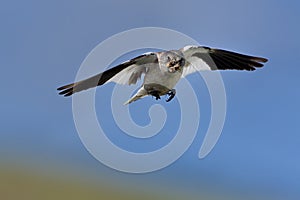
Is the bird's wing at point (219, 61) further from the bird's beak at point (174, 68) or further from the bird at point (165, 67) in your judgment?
the bird's beak at point (174, 68)

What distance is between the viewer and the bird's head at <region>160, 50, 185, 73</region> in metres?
6.98

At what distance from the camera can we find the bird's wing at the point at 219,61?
794 centimetres

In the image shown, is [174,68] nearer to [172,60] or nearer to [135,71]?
[172,60]

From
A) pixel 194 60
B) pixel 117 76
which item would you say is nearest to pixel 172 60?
pixel 194 60

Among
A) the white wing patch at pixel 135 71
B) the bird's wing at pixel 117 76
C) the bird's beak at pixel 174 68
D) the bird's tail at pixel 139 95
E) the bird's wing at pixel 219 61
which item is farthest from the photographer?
the bird's wing at pixel 219 61

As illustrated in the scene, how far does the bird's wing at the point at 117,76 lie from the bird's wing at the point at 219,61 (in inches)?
20.7

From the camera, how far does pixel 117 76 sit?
809cm

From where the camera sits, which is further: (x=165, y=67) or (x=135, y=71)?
(x=135, y=71)

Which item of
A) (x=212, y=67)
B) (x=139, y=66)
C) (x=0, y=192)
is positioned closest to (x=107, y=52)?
(x=139, y=66)

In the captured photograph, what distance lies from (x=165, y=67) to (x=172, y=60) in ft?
0.31

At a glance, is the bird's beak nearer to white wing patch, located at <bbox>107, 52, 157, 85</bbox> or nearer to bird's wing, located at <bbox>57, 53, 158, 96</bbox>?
white wing patch, located at <bbox>107, 52, 157, 85</bbox>

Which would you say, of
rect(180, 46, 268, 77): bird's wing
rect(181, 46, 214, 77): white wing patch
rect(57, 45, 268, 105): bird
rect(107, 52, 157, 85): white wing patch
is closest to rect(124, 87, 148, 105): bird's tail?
rect(57, 45, 268, 105): bird

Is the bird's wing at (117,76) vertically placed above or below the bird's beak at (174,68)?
above

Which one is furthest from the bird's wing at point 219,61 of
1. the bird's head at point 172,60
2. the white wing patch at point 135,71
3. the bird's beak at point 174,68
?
the bird's beak at point 174,68
